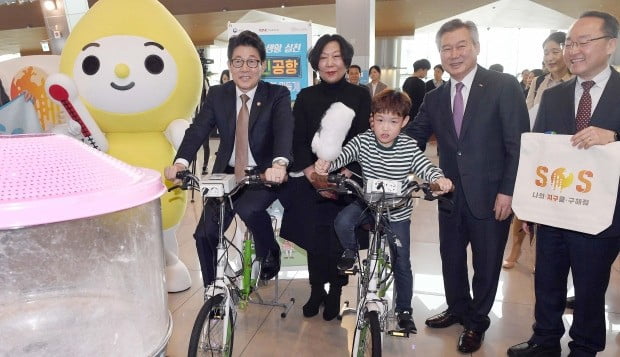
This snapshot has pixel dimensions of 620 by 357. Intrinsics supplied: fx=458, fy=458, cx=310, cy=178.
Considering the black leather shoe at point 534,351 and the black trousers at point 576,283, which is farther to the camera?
the black leather shoe at point 534,351

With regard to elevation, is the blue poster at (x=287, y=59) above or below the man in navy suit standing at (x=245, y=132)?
above

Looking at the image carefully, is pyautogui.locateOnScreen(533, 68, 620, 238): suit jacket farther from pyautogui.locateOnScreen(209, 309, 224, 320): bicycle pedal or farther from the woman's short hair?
pyautogui.locateOnScreen(209, 309, 224, 320): bicycle pedal

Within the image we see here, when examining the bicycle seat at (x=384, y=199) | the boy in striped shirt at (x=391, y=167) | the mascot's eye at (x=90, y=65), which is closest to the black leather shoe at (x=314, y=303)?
the boy in striped shirt at (x=391, y=167)

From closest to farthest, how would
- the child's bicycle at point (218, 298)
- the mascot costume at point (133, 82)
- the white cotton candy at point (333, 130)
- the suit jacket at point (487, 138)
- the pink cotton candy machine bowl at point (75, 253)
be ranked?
the pink cotton candy machine bowl at point (75, 253)
the child's bicycle at point (218, 298)
the white cotton candy at point (333, 130)
the suit jacket at point (487, 138)
the mascot costume at point (133, 82)

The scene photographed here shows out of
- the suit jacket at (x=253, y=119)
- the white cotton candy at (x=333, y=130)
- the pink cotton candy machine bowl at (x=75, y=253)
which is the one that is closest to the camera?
the pink cotton candy machine bowl at (x=75, y=253)

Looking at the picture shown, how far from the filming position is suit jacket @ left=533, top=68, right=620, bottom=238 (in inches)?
76.2

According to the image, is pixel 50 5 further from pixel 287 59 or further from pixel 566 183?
pixel 566 183

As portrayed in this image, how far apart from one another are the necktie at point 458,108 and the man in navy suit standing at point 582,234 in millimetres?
360

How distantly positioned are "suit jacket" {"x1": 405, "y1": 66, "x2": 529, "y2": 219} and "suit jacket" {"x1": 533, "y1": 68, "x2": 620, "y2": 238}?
0.33ft

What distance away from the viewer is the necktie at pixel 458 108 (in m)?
2.38

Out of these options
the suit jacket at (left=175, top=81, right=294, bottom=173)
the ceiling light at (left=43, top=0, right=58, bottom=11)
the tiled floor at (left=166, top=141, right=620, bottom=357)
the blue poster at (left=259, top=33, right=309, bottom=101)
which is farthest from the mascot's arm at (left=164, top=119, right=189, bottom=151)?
the ceiling light at (left=43, top=0, right=58, bottom=11)

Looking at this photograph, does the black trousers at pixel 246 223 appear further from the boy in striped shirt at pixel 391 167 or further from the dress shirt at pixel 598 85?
the dress shirt at pixel 598 85

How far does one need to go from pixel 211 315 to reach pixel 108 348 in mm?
1279

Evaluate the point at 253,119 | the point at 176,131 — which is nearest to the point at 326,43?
the point at 253,119
